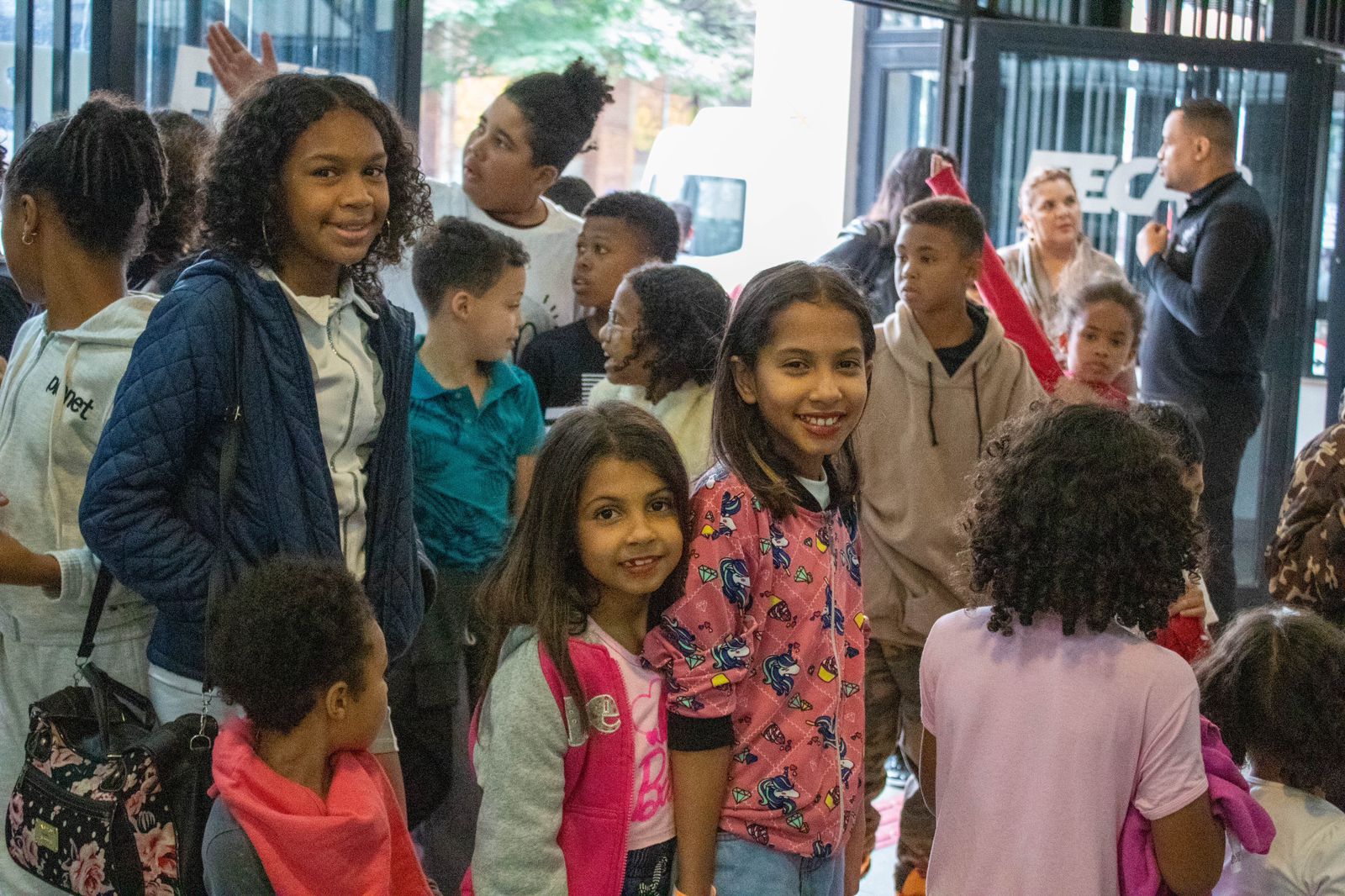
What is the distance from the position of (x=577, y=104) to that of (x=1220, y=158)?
2.56 metres

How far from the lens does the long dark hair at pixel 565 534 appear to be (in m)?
1.94

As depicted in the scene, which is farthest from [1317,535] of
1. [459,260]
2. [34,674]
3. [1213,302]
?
[1213,302]

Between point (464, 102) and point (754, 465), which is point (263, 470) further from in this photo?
point (464, 102)

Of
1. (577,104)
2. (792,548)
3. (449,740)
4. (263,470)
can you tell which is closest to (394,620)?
(263,470)

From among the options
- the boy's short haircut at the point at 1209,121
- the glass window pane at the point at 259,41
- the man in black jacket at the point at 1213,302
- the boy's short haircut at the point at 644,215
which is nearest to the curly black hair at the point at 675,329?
the boy's short haircut at the point at 644,215

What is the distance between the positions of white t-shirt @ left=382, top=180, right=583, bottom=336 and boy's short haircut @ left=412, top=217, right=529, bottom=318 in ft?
1.39

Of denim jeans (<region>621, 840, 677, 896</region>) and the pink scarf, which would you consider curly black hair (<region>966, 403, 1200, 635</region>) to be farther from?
the pink scarf

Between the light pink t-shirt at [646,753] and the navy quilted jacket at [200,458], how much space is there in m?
0.44

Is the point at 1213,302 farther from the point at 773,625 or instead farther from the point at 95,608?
the point at 95,608

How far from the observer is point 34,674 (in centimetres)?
218

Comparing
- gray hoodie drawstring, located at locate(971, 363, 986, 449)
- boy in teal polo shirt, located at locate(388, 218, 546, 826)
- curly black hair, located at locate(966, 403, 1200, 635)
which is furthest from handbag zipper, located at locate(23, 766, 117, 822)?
gray hoodie drawstring, located at locate(971, 363, 986, 449)

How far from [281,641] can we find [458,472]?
1018 millimetres

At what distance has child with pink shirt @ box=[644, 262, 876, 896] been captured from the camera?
1.93 m

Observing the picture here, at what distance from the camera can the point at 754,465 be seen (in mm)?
2023
